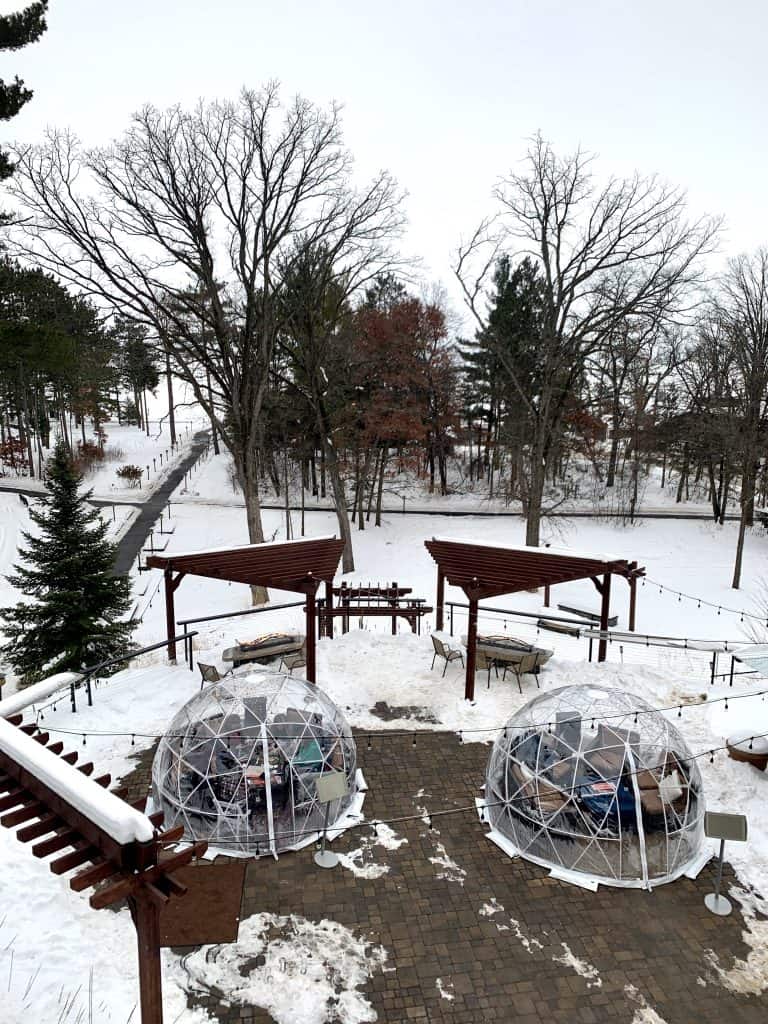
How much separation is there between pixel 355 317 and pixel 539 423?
35.0 feet

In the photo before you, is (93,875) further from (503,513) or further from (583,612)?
(503,513)

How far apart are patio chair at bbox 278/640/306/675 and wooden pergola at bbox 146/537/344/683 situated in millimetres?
823

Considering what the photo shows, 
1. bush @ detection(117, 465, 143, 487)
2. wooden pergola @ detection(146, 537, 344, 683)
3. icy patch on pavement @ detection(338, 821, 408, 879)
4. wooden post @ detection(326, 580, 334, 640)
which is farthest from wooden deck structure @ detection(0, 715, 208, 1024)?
bush @ detection(117, 465, 143, 487)

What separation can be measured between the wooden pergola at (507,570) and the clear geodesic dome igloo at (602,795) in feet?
11.8

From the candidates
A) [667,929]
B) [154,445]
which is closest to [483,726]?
[667,929]

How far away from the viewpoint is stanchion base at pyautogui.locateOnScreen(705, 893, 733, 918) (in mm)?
7762

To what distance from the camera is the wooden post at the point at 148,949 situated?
4.84 metres

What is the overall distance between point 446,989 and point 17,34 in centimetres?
1866

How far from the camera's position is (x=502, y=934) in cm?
751

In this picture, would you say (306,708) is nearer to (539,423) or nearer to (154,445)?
(539,423)

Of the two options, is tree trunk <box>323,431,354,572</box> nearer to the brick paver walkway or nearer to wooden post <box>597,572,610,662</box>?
wooden post <box>597,572,610,662</box>

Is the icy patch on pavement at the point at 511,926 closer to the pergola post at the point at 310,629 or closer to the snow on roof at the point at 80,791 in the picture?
the snow on roof at the point at 80,791

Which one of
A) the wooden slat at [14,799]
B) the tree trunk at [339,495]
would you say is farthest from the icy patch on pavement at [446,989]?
the tree trunk at [339,495]

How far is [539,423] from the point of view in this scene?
2153 cm
